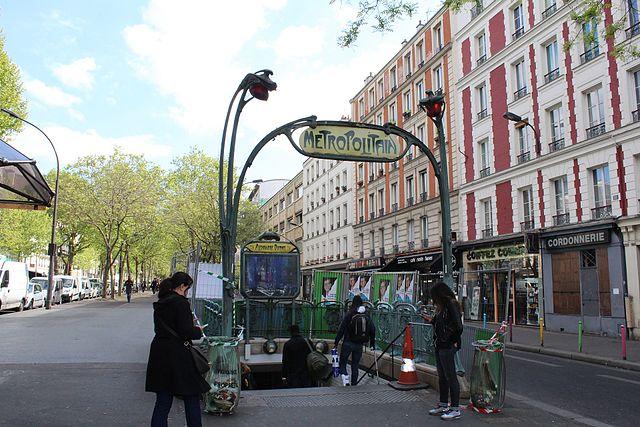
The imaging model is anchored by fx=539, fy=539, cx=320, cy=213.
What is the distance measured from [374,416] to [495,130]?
Result: 20929mm

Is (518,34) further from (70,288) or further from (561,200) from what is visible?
(70,288)

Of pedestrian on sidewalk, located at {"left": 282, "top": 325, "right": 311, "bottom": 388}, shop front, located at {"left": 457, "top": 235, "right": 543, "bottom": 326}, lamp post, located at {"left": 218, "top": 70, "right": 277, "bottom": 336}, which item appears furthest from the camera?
shop front, located at {"left": 457, "top": 235, "right": 543, "bottom": 326}

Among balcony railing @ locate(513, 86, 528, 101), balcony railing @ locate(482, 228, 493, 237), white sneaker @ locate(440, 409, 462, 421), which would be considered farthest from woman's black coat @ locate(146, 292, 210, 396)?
balcony railing @ locate(482, 228, 493, 237)

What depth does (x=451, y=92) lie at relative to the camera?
29047mm

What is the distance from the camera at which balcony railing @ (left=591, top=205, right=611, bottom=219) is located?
1862cm

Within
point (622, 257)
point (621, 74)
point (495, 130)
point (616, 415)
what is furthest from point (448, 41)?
point (616, 415)

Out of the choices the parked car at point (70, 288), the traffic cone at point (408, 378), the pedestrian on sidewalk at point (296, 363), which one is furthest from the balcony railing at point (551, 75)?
the parked car at point (70, 288)

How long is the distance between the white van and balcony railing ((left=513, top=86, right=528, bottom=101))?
81.5 ft

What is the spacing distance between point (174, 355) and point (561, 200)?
1954cm

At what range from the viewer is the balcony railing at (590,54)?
19.6m

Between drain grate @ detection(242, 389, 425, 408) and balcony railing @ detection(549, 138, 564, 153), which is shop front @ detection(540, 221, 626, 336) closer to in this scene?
balcony railing @ detection(549, 138, 564, 153)

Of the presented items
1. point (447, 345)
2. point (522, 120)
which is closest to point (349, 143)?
point (447, 345)

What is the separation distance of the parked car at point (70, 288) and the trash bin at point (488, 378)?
37567mm

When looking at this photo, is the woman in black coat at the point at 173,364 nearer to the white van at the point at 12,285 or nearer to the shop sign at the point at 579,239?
the shop sign at the point at 579,239
